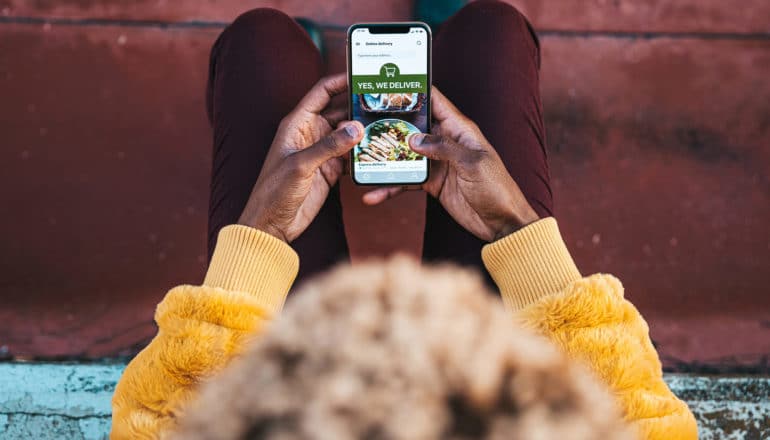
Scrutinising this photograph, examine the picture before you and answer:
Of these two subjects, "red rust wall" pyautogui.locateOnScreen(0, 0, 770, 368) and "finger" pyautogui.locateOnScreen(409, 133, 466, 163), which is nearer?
"finger" pyautogui.locateOnScreen(409, 133, 466, 163)

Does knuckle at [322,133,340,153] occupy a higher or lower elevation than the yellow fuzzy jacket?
higher

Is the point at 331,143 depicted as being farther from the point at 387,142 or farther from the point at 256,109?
the point at 256,109

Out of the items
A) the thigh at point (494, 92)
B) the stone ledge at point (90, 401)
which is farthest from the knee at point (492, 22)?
the stone ledge at point (90, 401)

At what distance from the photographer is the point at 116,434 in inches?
29.4

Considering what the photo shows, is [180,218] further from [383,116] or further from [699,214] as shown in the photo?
[699,214]

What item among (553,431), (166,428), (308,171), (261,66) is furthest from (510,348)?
(261,66)

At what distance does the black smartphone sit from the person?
0.13 ft

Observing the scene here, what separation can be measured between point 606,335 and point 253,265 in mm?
460

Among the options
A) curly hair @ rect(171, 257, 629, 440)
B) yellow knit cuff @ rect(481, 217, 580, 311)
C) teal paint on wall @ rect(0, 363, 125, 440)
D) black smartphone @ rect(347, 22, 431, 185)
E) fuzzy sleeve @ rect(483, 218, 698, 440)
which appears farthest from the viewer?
teal paint on wall @ rect(0, 363, 125, 440)

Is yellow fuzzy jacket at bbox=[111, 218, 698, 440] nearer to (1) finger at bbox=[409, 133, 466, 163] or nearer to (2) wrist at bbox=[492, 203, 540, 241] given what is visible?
(2) wrist at bbox=[492, 203, 540, 241]

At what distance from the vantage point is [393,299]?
30 centimetres

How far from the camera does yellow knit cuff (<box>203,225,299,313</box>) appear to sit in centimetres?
85

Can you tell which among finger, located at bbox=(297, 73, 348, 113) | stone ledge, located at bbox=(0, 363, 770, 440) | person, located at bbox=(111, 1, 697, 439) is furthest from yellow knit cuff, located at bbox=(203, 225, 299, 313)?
stone ledge, located at bbox=(0, 363, 770, 440)

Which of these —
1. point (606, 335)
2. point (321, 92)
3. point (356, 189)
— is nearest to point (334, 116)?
point (321, 92)
